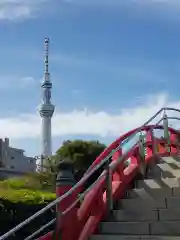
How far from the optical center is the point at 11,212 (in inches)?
787

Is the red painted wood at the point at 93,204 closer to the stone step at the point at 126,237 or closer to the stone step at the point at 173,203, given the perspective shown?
the stone step at the point at 126,237

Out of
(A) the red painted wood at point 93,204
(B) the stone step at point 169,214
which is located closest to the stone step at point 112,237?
(A) the red painted wood at point 93,204

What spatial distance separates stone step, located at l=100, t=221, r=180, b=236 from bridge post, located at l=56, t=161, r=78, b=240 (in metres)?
0.52

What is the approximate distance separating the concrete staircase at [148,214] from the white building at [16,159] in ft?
216

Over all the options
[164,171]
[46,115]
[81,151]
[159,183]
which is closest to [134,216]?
[159,183]

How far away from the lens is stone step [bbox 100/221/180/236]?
571cm

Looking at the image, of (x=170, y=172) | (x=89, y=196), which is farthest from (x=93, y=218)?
(x=170, y=172)

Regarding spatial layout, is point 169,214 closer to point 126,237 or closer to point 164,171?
point 126,237

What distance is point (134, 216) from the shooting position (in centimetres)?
625

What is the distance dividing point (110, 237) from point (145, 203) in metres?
0.93

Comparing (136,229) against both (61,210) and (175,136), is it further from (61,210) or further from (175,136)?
(175,136)

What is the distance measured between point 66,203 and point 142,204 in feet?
4.44

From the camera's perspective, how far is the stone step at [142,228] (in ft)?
18.7

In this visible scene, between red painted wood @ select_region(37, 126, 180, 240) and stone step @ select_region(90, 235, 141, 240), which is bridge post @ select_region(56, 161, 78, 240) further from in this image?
stone step @ select_region(90, 235, 141, 240)
